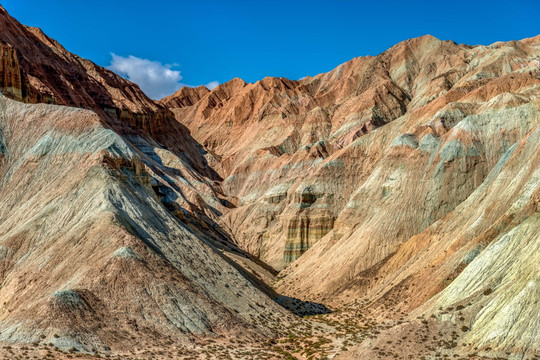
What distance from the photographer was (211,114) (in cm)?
17612

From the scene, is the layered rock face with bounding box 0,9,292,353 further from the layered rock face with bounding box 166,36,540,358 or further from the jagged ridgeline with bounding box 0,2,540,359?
the layered rock face with bounding box 166,36,540,358

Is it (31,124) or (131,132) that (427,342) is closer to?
(31,124)

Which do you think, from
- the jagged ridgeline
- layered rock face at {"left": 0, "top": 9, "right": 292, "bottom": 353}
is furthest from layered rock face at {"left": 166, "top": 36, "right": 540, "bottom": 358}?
layered rock face at {"left": 0, "top": 9, "right": 292, "bottom": 353}

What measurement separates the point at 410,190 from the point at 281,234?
28271mm

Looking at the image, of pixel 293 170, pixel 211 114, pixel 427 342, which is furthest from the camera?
→ pixel 211 114

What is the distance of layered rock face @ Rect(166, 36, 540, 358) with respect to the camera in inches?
1492

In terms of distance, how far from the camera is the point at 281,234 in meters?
89.9

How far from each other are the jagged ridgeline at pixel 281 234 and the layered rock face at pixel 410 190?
225mm

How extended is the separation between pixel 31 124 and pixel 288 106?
277 ft

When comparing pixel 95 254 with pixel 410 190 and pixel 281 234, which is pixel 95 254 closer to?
pixel 410 190

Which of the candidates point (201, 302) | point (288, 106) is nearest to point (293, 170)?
point (288, 106)

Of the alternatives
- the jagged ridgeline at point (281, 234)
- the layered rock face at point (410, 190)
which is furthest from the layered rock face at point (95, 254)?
the layered rock face at point (410, 190)

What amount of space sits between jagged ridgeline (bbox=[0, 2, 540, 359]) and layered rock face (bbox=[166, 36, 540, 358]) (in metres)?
0.22

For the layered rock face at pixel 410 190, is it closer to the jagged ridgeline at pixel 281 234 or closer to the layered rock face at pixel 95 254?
the jagged ridgeline at pixel 281 234
